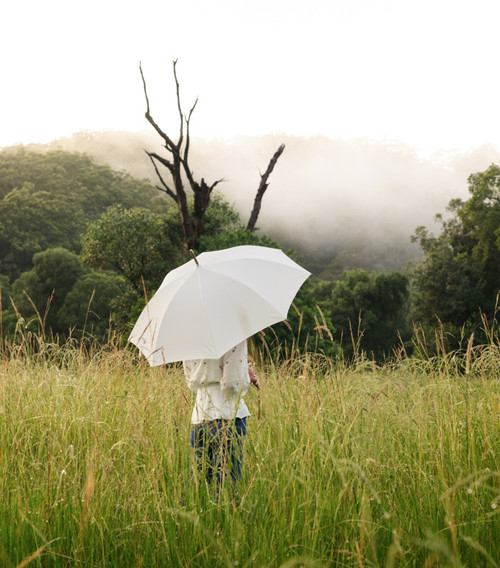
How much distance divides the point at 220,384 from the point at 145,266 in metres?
17.8

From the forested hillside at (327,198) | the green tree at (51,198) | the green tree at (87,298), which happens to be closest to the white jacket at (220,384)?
the green tree at (87,298)

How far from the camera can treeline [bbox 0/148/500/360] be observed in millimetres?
12555

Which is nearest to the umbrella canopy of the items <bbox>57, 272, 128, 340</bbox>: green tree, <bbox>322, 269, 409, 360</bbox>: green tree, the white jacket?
the white jacket

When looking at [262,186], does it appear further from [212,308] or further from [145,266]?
[212,308]

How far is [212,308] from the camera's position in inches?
110

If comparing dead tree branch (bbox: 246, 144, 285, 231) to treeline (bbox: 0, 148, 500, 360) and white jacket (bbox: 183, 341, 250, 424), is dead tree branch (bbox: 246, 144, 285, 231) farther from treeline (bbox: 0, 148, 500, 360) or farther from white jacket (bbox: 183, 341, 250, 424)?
white jacket (bbox: 183, 341, 250, 424)

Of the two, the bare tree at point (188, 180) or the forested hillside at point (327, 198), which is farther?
the forested hillside at point (327, 198)

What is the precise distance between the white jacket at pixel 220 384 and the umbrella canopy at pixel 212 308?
7.3 inches

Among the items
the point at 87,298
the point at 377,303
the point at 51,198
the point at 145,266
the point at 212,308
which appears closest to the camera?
the point at 212,308

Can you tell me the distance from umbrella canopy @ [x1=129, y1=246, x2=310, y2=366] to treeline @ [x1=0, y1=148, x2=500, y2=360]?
0.74ft

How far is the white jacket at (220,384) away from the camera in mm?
2800

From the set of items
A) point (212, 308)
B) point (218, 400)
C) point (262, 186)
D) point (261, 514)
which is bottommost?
point (261, 514)

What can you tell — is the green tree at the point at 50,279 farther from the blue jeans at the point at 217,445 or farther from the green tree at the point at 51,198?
the blue jeans at the point at 217,445

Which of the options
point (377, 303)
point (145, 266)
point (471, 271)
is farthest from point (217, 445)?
point (377, 303)
